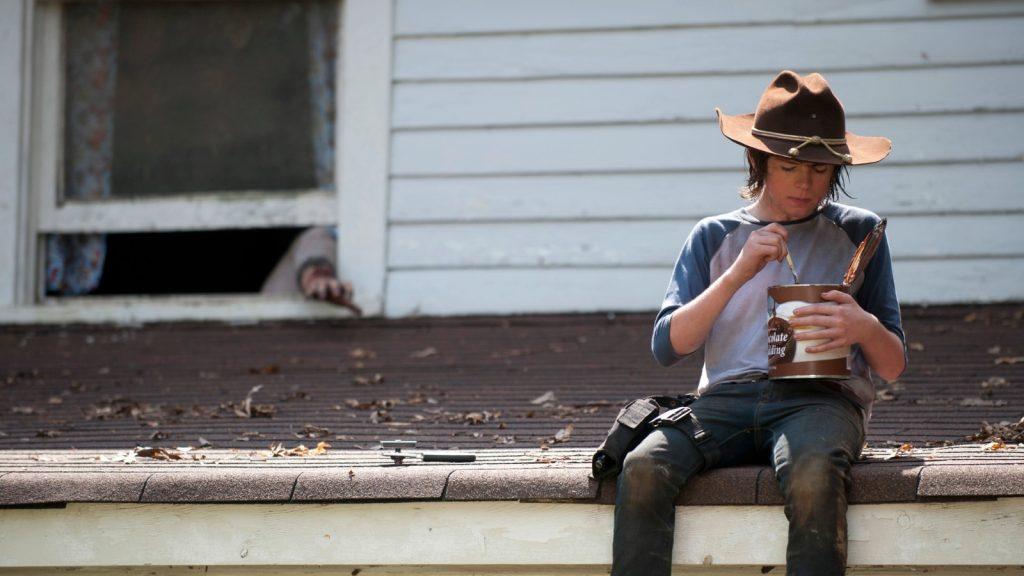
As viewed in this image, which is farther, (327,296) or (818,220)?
(327,296)

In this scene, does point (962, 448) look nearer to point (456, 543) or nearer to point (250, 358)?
point (456, 543)

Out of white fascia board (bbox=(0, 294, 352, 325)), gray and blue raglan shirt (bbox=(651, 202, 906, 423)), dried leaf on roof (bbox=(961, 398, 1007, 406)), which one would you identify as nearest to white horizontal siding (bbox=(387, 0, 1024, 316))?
white fascia board (bbox=(0, 294, 352, 325))

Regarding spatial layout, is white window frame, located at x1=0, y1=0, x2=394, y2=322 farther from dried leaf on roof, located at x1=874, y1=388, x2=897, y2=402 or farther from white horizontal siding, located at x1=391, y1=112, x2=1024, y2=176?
dried leaf on roof, located at x1=874, y1=388, x2=897, y2=402

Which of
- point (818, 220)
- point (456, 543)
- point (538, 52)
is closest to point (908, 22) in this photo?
point (538, 52)

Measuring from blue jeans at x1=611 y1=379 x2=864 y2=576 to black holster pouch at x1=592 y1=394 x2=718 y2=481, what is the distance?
3 cm

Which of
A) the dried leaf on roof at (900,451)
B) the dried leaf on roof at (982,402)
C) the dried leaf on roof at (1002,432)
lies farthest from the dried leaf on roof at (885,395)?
the dried leaf on roof at (900,451)

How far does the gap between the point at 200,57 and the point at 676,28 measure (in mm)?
2590

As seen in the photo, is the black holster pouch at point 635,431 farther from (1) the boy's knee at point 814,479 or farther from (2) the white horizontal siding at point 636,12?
(2) the white horizontal siding at point 636,12

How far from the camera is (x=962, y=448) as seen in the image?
3607 millimetres

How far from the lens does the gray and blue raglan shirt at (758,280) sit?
354 centimetres

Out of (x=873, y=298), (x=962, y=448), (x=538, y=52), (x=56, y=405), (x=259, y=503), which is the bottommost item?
(x=56, y=405)

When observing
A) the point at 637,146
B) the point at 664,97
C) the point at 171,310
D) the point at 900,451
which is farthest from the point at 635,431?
the point at 171,310

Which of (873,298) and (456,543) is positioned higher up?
(873,298)

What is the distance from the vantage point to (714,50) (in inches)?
253
